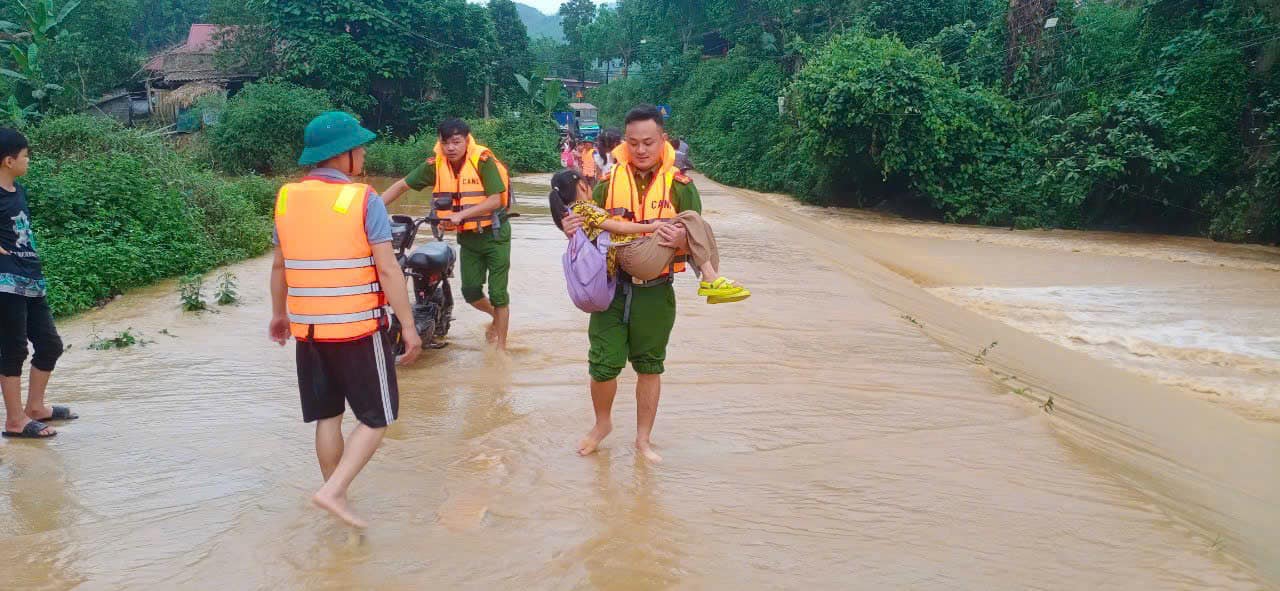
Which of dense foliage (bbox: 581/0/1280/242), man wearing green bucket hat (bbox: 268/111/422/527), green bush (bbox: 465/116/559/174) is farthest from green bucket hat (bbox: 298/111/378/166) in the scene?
green bush (bbox: 465/116/559/174)

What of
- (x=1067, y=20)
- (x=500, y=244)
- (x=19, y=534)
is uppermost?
(x=1067, y=20)

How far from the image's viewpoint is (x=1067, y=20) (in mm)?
21812

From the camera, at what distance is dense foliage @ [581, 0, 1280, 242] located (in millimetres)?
18250

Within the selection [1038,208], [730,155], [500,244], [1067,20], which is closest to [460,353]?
[500,244]

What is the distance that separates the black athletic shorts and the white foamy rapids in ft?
24.0

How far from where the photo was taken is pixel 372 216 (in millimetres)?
3598

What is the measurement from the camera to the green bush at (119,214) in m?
8.72

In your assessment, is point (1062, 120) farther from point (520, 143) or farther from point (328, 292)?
point (328, 292)

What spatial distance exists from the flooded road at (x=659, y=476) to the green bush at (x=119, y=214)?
0.77 meters

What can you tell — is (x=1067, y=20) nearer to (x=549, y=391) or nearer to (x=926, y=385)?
(x=926, y=385)

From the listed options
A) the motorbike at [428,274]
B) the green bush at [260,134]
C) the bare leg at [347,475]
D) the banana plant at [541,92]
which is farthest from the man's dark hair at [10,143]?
the banana plant at [541,92]

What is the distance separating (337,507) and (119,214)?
7.37 meters

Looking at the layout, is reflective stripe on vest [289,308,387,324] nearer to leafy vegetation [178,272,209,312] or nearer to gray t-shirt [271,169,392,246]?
gray t-shirt [271,169,392,246]

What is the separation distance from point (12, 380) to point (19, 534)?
4.53 feet
